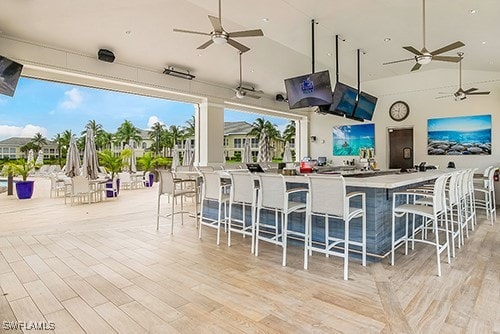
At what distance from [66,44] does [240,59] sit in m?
3.39

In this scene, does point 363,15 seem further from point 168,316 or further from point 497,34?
point 168,316

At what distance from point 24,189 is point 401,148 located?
11.6m

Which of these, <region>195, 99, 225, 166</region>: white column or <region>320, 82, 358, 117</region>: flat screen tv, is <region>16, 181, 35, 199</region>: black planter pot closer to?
<region>195, 99, 225, 166</region>: white column

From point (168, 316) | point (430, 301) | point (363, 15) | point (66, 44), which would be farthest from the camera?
point (66, 44)

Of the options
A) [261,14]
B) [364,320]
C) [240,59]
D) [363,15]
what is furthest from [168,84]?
[364,320]

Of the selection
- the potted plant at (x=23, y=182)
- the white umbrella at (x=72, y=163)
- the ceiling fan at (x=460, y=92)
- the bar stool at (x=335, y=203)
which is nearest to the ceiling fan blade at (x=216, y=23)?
the bar stool at (x=335, y=203)

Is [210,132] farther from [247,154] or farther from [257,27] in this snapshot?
[257,27]

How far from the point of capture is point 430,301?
247 centimetres

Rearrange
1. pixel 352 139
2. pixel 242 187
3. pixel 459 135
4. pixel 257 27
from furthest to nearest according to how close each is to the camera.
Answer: pixel 352 139
pixel 459 135
pixel 257 27
pixel 242 187

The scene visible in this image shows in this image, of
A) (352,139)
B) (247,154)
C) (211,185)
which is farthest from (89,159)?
(352,139)

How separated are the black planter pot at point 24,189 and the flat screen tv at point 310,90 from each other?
8281 millimetres

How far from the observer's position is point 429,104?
27.3ft

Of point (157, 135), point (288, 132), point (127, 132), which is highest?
point (127, 132)

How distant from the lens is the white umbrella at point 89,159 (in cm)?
833
